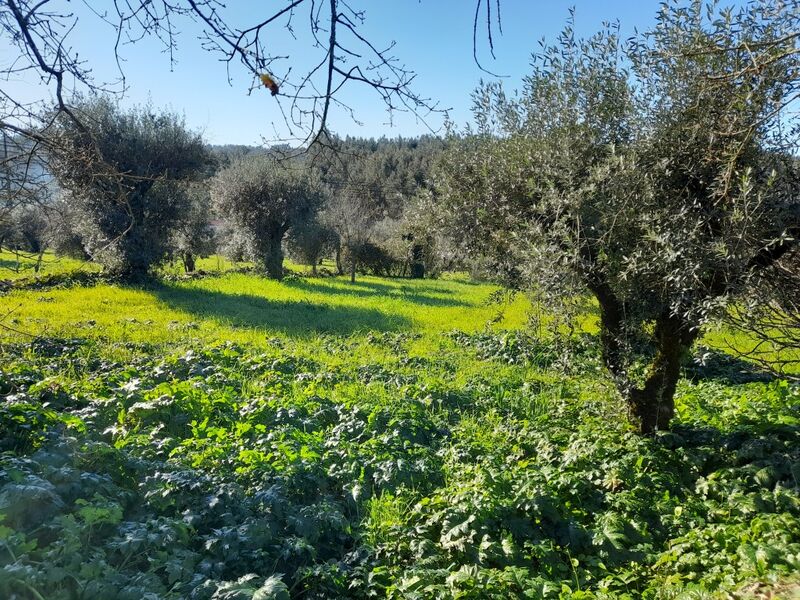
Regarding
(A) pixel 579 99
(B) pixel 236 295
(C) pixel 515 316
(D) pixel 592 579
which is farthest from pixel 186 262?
(D) pixel 592 579

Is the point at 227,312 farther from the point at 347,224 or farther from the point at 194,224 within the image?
the point at 347,224

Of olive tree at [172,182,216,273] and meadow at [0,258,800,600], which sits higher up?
olive tree at [172,182,216,273]

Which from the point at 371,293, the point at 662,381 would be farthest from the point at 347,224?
the point at 662,381

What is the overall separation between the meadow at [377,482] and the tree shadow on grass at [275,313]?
4.43m

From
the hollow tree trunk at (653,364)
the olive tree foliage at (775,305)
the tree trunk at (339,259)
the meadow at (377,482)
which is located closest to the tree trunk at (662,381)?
the hollow tree trunk at (653,364)

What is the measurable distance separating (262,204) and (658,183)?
82.5 feet

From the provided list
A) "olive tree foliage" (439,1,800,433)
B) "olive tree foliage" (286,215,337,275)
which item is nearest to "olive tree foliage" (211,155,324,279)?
A: "olive tree foliage" (286,215,337,275)

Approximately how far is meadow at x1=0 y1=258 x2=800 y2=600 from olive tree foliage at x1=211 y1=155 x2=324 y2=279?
18707 millimetres

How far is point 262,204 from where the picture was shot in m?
28.1

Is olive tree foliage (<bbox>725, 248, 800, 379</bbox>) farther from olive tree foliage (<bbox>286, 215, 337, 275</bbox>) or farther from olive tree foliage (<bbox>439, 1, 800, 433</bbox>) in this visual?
olive tree foliage (<bbox>286, 215, 337, 275</bbox>)

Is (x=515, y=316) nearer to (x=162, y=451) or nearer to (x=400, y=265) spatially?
(x=162, y=451)

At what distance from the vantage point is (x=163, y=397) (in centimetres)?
704

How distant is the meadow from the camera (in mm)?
3811

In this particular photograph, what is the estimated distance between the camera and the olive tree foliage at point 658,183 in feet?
16.0
